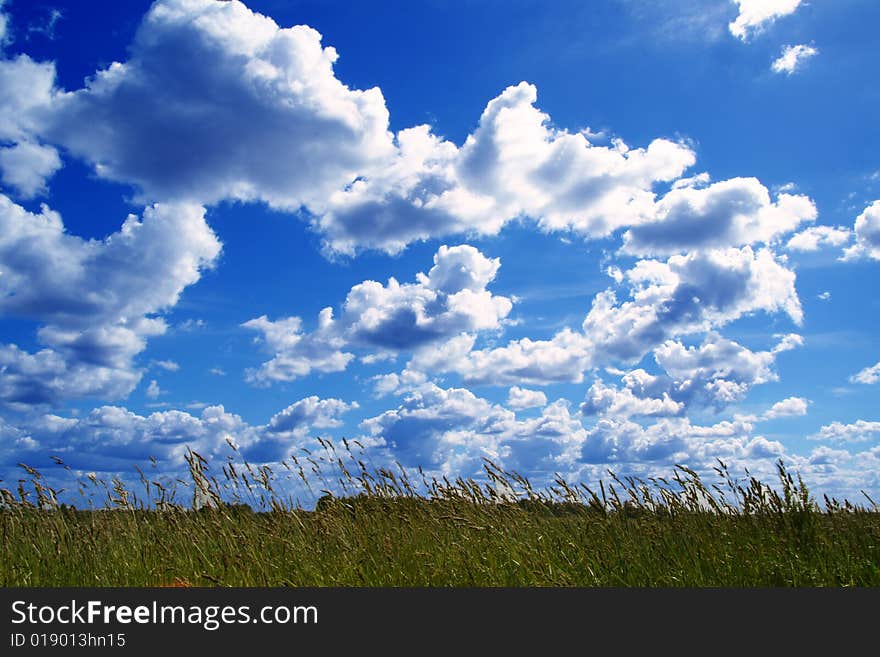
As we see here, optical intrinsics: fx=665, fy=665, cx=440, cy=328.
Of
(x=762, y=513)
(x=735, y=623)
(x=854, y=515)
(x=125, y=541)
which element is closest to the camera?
(x=735, y=623)

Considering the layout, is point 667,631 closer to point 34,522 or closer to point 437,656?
point 437,656

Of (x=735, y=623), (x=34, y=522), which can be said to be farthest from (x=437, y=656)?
(x=34, y=522)

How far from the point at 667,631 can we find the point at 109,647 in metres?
3.86

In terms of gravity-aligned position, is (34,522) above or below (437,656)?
above

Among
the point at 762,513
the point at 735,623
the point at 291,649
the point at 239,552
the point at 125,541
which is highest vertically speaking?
the point at 125,541

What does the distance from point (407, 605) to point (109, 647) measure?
2.10m

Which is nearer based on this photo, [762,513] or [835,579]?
[835,579]

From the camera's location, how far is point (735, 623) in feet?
15.2

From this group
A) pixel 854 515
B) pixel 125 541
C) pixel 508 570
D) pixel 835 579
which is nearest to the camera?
pixel 835 579

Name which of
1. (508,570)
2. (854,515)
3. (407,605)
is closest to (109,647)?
(407,605)

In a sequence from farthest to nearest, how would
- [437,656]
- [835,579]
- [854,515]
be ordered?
[854,515], [835,579], [437,656]

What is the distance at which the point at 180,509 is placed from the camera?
8.95 m

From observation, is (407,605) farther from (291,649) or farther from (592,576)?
(592,576)

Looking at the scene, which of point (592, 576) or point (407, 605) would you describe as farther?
point (592, 576)
